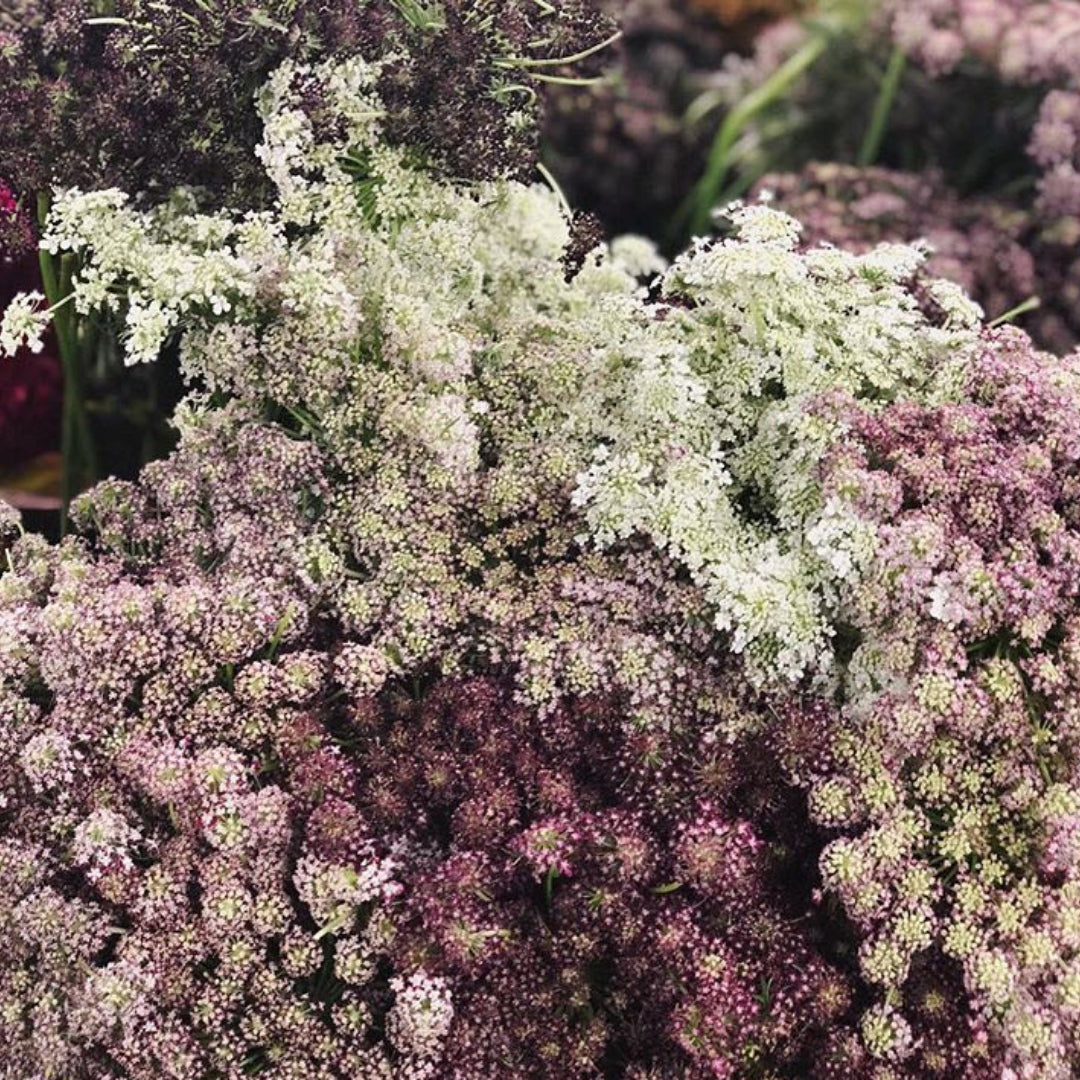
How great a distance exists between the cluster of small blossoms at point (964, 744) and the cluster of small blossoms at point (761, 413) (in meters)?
0.05

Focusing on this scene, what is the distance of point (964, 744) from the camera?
1.19 meters

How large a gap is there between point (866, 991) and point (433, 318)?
72cm

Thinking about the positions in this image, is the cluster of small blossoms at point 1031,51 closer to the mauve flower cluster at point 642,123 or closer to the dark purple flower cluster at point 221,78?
the mauve flower cluster at point 642,123

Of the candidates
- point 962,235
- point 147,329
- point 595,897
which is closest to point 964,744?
point 595,897

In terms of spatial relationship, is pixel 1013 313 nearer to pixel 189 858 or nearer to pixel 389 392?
pixel 389 392

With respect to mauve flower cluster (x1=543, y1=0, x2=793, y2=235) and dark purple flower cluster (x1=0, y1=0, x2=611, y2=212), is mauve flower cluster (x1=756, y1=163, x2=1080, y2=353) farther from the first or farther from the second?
dark purple flower cluster (x1=0, y1=0, x2=611, y2=212)

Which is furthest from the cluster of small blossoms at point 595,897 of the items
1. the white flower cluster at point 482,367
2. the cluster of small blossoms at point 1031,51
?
the cluster of small blossoms at point 1031,51

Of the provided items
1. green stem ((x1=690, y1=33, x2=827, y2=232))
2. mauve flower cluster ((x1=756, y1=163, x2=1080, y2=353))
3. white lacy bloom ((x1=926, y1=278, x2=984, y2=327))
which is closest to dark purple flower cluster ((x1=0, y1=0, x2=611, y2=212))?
white lacy bloom ((x1=926, y1=278, x2=984, y2=327))

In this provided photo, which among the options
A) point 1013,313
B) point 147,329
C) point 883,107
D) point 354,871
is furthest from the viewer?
point 883,107

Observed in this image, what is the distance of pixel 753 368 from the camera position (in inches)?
54.0

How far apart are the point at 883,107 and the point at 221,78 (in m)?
1.40

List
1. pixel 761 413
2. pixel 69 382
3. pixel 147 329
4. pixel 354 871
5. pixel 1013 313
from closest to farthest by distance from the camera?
pixel 354 871 → pixel 147 329 → pixel 761 413 → pixel 1013 313 → pixel 69 382

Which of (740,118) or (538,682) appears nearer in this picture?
(538,682)

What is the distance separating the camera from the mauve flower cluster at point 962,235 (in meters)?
2.18
